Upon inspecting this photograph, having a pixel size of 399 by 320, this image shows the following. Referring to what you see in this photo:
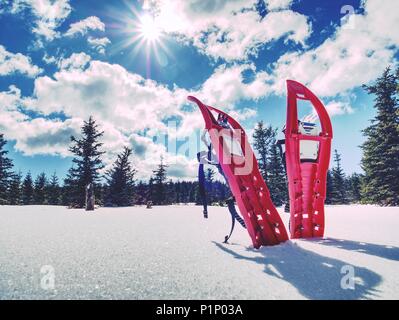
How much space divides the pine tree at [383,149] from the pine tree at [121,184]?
28102mm

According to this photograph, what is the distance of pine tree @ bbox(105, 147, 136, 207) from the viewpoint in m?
34.2

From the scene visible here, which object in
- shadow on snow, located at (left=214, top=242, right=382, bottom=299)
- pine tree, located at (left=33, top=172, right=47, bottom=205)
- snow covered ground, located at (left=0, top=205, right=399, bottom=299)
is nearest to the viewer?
snow covered ground, located at (left=0, top=205, right=399, bottom=299)

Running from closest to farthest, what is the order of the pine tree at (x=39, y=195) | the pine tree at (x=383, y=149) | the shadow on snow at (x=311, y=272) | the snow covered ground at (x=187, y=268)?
1. the snow covered ground at (x=187, y=268)
2. the shadow on snow at (x=311, y=272)
3. the pine tree at (x=383, y=149)
4. the pine tree at (x=39, y=195)

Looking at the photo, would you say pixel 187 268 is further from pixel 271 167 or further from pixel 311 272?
pixel 271 167

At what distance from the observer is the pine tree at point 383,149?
2214cm

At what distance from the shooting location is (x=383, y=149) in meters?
23.2

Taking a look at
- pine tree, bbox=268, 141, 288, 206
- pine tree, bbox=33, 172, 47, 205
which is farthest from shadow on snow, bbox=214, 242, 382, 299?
pine tree, bbox=33, 172, 47, 205

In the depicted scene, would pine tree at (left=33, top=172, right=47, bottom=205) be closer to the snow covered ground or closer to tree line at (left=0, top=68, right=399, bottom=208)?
tree line at (left=0, top=68, right=399, bottom=208)

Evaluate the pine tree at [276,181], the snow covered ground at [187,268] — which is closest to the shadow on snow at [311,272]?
the snow covered ground at [187,268]

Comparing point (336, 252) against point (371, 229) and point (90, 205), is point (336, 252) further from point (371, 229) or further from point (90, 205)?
point (90, 205)

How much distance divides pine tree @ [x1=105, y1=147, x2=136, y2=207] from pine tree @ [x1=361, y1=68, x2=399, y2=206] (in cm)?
2810

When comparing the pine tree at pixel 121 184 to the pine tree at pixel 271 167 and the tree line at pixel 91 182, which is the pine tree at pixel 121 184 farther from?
the pine tree at pixel 271 167

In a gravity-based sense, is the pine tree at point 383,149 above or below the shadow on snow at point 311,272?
above

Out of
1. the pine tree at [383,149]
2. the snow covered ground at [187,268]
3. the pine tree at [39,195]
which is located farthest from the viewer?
the pine tree at [39,195]
